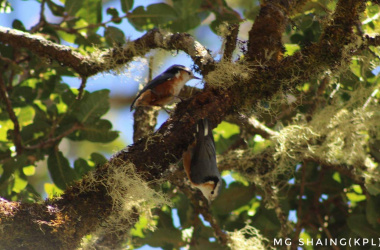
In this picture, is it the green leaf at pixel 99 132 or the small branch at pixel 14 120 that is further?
the green leaf at pixel 99 132

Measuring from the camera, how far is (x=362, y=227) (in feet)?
8.44

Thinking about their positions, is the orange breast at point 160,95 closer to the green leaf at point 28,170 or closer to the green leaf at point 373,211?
the green leaf at point 28,170

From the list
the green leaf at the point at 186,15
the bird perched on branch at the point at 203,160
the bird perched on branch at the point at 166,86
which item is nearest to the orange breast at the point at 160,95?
the bird perched on branch at the point at 166,86

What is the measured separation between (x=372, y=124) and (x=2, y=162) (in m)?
2.16

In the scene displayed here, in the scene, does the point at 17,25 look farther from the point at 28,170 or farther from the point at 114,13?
the point at 28,170

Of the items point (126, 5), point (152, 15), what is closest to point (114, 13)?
point (126, 5)

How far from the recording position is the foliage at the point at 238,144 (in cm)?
252

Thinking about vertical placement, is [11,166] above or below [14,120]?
below

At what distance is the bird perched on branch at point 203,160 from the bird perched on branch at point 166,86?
36 cm

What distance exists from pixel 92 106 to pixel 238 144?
3.29ft

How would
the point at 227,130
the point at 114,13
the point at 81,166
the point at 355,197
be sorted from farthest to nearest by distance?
the point at 227,130 < the point at 355,197 < the point at 114,13 < the point at 81,166

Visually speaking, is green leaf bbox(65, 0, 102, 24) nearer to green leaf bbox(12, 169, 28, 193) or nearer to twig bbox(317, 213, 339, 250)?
green leaf bbox(12, 169, 28, 193)

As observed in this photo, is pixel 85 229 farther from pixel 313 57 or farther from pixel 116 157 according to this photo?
pixel 313 57

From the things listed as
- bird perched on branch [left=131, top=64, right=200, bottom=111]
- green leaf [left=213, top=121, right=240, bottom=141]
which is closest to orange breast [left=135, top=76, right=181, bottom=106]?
bird perched on branch [left=131, top=64, right=200, bottom=111]
